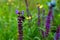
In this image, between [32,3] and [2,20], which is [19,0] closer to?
[32,3]

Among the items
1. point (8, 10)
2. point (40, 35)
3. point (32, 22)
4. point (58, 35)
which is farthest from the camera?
point (8, 10)

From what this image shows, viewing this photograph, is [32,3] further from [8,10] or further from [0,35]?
[0,35]

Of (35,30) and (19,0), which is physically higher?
(19,0)

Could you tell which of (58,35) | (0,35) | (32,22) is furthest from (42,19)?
(58,35)

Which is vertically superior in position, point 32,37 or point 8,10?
point 8,10

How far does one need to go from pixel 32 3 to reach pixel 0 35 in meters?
1.13

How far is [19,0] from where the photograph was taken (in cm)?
361

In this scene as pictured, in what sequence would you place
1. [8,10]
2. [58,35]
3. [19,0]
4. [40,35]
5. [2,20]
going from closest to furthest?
[58,35]
[40,35]
[2,20]
[8,10]
[19,0]

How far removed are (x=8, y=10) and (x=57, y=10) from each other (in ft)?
2.60

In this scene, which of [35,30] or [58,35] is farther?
[35,30]

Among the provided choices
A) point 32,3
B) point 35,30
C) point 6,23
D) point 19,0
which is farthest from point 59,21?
point 19,0

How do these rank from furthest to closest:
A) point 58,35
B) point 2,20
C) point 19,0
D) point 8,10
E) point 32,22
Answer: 1. point 19,0
2. point 8,10
3. point 2,20
4. point 32,22
5. point 58,35

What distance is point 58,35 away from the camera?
65.6 inches

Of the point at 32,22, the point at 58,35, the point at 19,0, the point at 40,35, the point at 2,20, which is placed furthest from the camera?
the point at 19,0
